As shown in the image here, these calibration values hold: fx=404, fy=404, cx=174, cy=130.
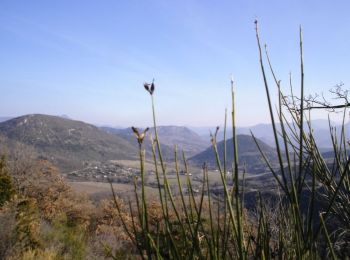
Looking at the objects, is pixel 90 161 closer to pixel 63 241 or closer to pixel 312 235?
pixel 63 241

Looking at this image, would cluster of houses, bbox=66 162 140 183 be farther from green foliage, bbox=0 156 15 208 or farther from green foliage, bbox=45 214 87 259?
green foliage, bbox=45 214 87 259

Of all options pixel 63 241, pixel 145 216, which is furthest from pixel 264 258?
pixel 63 241

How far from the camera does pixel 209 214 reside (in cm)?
143

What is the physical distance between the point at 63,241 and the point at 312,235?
13781 mm

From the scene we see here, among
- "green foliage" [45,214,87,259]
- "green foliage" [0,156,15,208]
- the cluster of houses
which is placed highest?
"green foliage" [0,156,15,208]

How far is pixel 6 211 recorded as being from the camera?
11.7 m

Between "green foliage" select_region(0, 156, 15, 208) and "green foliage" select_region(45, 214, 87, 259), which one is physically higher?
"green foliage" select_region(0, 156, 15, 208)

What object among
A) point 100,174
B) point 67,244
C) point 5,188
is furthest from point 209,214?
point 100,174

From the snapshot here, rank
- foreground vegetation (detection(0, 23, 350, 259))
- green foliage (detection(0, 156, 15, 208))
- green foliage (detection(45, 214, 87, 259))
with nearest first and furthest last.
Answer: foreground vegetation (detection(0, 23, 350, 259))
green foliage (detection(45, 214, 87, 259))
green foliage (detection(0, 156, 15, 208))

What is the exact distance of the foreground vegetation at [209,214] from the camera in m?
1.17

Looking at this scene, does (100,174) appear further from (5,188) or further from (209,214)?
(209,214)

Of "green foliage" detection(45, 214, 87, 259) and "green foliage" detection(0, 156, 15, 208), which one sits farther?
"green foliage" detection(0, 156, 15, 208)

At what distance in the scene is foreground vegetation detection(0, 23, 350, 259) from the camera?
1166 millimetres

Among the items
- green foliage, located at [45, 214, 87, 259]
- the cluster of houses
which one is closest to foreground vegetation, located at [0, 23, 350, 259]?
green foliage, located at [45, 214, 87, 259]
